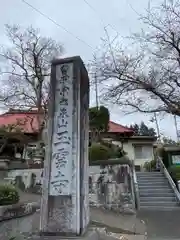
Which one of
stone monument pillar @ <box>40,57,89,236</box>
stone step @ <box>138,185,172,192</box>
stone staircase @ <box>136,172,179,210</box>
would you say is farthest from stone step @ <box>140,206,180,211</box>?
stone monument pillar @ <box>40,57,89,236</box>

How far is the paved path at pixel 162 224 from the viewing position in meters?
7.04

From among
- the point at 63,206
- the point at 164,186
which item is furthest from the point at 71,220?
the point at 164,186

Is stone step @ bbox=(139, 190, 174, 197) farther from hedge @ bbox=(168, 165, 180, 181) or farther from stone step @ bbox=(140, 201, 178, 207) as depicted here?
hedge @ bbox=(168, 165, 180, 181)

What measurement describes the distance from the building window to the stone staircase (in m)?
8.69

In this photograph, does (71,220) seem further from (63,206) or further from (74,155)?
(74,155)

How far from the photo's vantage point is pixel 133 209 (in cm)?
1085

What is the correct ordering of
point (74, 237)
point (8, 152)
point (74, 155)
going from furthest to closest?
1. point (8, 152)
2. point (74, 155)
3. point (74, 237)

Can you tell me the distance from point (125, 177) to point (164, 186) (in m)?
3.15

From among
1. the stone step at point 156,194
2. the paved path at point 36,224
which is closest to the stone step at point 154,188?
the stone step at point 156,194

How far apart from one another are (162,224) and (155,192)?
4.76 meters

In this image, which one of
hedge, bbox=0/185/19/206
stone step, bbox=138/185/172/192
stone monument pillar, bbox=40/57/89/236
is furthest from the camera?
stone step, bbox=138/185/172/192

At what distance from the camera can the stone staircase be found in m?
11.7

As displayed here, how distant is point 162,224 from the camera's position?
8414mm

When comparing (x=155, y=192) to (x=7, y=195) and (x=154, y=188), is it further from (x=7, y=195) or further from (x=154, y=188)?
(x=7, y=195)
